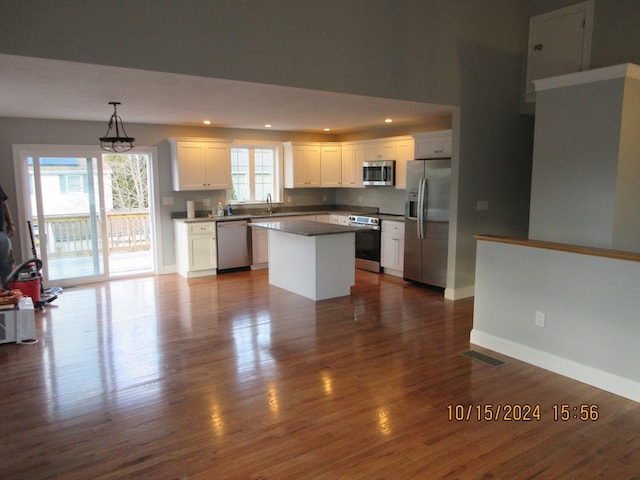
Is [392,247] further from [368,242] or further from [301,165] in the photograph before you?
[301,165]

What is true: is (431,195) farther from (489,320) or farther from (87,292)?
(87,292)

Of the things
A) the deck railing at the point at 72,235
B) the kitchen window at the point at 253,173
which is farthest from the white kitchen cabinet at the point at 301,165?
the deck railing at the point at 72,235

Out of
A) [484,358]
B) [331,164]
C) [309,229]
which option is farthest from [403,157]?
[484,358]

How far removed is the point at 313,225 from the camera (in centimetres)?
643

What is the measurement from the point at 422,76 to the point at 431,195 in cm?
163

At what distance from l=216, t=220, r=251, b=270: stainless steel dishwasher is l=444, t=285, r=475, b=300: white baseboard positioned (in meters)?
3.38

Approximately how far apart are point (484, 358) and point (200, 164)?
527cm

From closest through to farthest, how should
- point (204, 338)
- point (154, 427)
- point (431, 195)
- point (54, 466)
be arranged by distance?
point (54, 466) < point (154, 427) < point (204, 338) < point (431, 195)

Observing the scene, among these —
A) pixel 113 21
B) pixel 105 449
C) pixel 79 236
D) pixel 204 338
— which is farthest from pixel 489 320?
pixel 79 236

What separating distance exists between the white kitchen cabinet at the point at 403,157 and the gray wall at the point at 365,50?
4.65 ft

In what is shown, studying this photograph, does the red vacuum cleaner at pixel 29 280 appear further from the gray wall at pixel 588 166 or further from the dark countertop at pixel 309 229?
the gray wall at pixel 588 166

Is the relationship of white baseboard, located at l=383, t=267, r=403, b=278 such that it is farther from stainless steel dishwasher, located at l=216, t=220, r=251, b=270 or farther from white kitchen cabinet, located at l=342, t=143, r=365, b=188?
stainless steel dishwasher, located at l=216, t=220, r=251, b=270

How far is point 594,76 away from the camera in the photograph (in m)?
4.14

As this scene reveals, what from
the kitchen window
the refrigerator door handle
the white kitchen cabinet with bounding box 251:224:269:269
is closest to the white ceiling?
the refrigerator door handle
